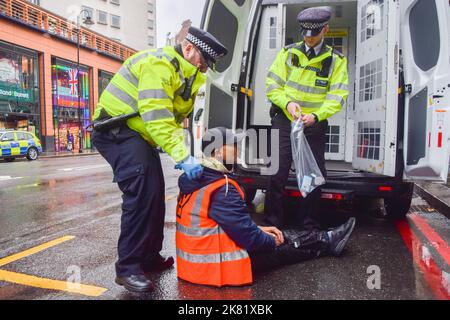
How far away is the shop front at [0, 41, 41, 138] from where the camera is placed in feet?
68.6

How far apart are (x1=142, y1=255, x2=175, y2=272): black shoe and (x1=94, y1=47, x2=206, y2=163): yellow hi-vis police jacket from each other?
92 cm

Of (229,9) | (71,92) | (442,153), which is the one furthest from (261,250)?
(71,92)

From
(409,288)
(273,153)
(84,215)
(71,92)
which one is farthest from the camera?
(71,92)

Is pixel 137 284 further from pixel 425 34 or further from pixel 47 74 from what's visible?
pixel 47 74

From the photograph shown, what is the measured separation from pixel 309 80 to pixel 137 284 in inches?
97.1

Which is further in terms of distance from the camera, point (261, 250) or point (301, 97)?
point (301, 97)

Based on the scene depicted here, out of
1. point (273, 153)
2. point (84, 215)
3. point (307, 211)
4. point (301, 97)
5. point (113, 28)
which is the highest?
point (113, 28)

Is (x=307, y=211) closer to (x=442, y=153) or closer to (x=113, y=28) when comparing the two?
(x=442, y=153)

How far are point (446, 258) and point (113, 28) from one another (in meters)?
42.1

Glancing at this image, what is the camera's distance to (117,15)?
41.3 metres

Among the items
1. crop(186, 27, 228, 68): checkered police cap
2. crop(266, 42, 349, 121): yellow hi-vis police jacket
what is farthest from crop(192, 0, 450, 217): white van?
crop(186, 27, 228, 68): checkered police cap

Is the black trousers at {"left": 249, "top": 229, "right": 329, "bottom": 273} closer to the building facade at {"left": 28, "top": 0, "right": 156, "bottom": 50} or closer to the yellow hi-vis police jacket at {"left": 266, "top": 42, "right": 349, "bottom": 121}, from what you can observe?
the yellow hi-vis police jacket at {"left": 266, "top": 42, "right": 349, "bottom": 121}

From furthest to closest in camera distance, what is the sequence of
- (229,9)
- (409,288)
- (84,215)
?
(84,215) → (229,9) → (409,288)

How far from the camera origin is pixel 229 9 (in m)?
4.51
